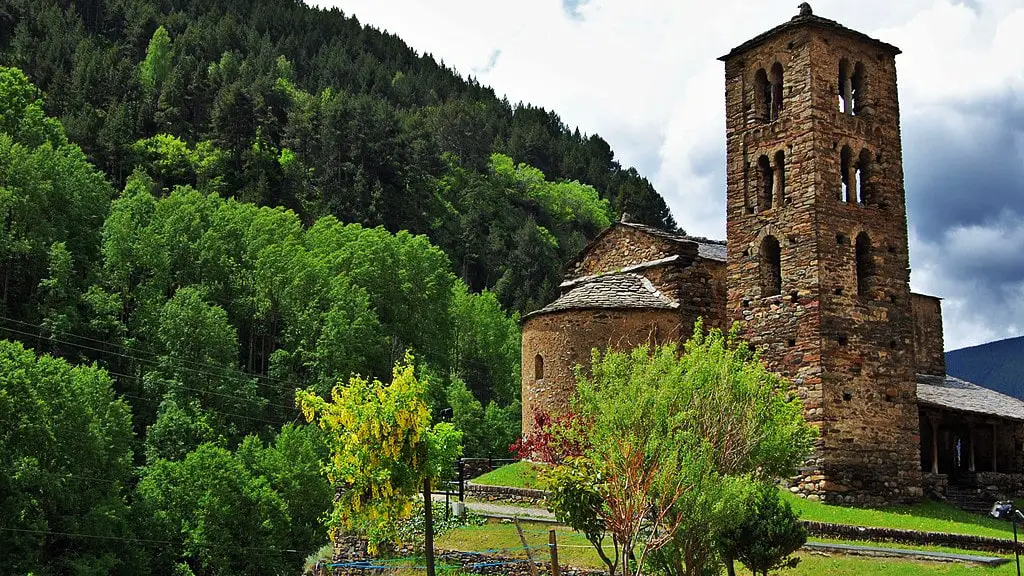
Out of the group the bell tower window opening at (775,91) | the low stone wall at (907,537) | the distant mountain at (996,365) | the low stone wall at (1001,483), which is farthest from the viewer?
the distant mountain at (996,365)

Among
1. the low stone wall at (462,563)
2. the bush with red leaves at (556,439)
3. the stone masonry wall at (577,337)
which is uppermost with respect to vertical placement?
the stone masonry wall at (577,337)

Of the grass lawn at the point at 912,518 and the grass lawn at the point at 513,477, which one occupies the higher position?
the grass lawn at the point at 513,477

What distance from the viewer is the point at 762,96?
32.3 metres

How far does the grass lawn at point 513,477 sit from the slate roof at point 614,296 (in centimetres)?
517

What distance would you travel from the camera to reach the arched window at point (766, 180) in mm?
31156

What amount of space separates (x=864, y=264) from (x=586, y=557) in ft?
49.8

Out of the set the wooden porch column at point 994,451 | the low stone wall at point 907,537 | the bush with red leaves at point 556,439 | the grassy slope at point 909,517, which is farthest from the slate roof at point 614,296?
the wooden porch column at point 994,451

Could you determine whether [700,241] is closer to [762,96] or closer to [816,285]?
[762,96]

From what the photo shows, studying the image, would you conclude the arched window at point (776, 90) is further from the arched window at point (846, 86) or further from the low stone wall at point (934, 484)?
the low stone wall at point (934, 484)

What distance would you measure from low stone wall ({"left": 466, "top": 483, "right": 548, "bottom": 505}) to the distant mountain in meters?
39.0

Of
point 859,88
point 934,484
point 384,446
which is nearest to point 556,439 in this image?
point 384,446

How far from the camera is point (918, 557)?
20.2m

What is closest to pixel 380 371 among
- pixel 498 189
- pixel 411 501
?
pixel 411 501

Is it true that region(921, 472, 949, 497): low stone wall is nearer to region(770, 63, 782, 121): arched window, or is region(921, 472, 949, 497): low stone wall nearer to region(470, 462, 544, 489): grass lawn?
region(470, 462, 544, 489): grass lawn
